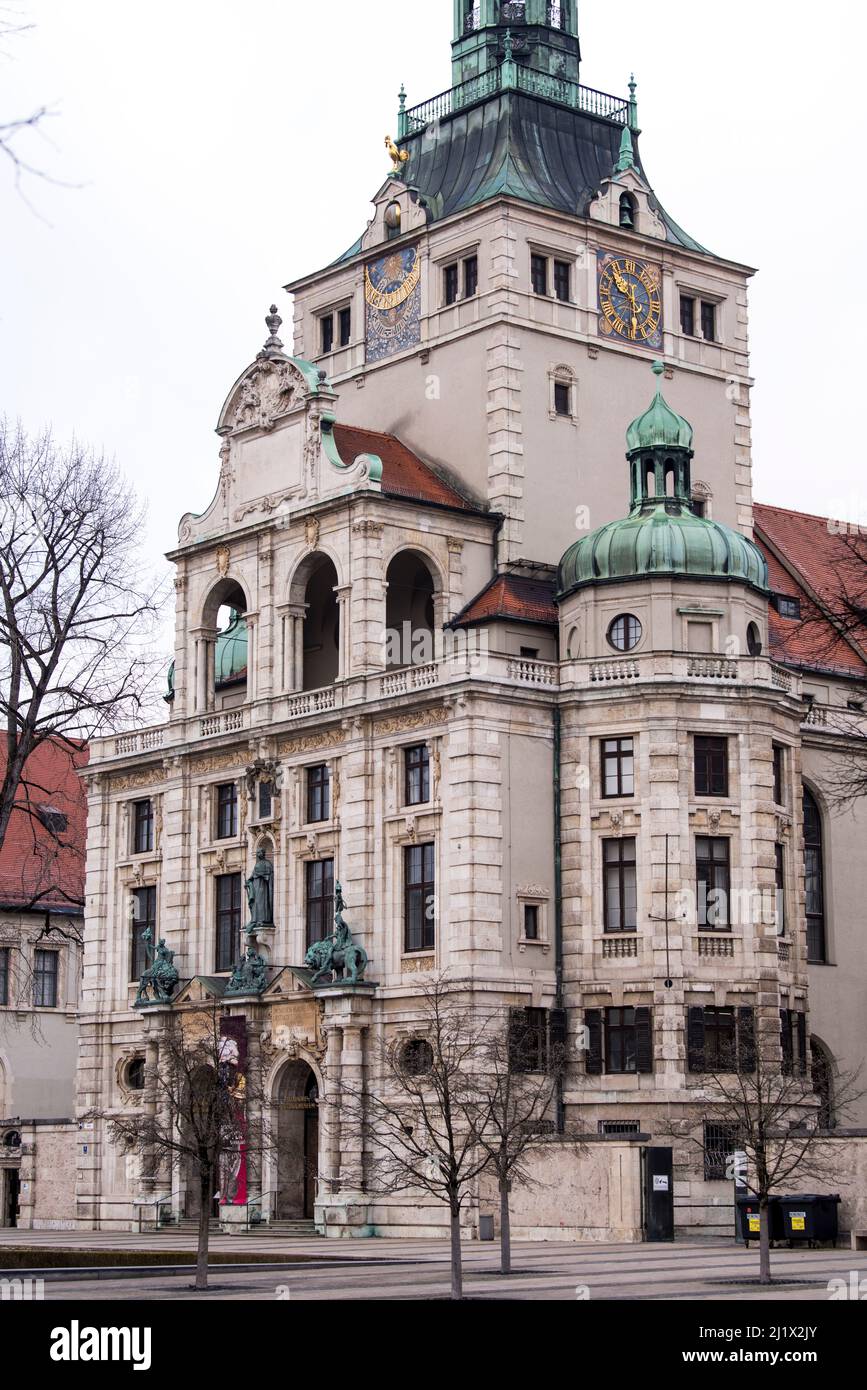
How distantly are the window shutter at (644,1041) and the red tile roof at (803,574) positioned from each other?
12.5 meters

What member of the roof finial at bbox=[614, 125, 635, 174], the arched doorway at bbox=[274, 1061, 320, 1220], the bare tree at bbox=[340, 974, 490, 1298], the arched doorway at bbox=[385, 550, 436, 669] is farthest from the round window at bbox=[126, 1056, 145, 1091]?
the roof finial at bbox=[614, 125, 635, 174]

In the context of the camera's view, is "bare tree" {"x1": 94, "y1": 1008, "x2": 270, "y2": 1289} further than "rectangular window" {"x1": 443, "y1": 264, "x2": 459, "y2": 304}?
No

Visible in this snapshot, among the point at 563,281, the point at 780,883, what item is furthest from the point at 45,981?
the point at 780,883

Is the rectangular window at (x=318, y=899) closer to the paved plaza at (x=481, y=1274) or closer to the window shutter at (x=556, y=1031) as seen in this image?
the window shutter at (x=556, y=1031)

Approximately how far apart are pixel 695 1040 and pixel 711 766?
274 inches

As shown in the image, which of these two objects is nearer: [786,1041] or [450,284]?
[786,1041]

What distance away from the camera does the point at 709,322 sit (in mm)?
71312

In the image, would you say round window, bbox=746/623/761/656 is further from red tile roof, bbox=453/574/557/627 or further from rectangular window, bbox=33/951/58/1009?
rectangular window, bbox=33/951/58/1009

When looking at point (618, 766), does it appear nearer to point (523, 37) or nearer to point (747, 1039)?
point (747, 1039)

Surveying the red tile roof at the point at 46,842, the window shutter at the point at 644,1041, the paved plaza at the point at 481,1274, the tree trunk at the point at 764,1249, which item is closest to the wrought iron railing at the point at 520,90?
the red tile roof at the point at 46,842

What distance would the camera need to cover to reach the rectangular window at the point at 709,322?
71000 millimetres

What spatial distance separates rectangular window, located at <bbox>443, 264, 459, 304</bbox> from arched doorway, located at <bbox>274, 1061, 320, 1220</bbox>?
22.5 meters

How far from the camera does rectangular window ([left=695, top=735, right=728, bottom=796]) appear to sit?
58156mm
